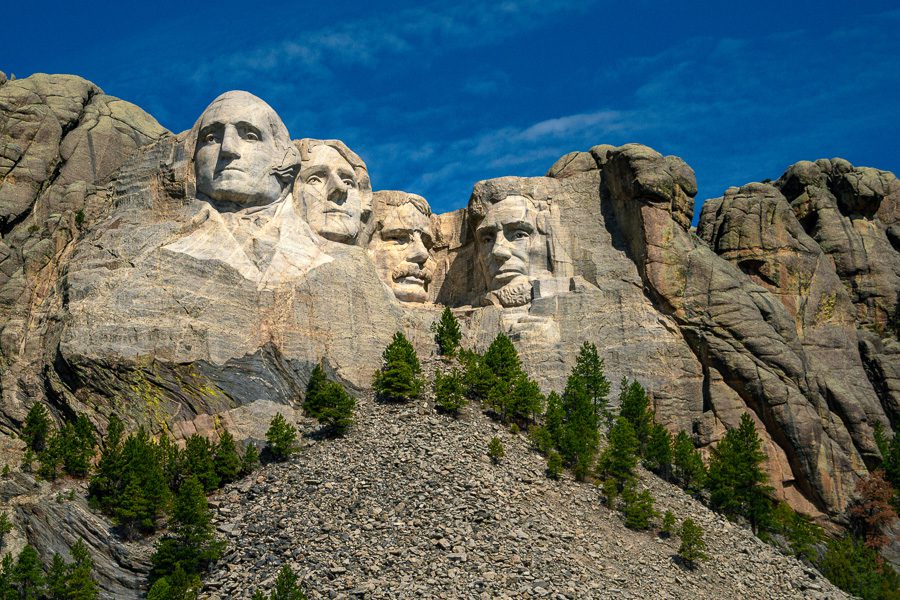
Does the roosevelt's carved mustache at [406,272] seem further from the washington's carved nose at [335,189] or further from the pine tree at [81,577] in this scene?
the pine tree at [81,577]

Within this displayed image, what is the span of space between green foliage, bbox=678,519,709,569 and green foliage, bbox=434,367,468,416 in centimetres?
778

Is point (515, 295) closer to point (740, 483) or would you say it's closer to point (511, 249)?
point (511, 249)

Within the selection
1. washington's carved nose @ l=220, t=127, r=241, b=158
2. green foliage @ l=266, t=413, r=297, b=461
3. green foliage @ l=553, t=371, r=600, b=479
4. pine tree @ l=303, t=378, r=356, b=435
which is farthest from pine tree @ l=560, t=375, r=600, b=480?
washington's carved nose @ l=220, t=127, r=241, b=158

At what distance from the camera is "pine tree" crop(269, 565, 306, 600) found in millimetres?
36719

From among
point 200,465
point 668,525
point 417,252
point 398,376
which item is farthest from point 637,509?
point 417,252

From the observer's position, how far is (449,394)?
153ft

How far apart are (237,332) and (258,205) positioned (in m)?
4.95

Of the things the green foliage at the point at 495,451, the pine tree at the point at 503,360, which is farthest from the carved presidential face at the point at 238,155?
the green foliage at the point at 495,451

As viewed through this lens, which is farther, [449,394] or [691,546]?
[449,394]

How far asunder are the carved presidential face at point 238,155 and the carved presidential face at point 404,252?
652 centimetres

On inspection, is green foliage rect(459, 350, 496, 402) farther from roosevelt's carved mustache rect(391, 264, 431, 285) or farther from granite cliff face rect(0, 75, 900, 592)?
roosevelt's carved mustache rect(391, 264, 431, 285)

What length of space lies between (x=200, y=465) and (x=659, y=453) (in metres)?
13.9

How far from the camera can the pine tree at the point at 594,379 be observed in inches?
1954

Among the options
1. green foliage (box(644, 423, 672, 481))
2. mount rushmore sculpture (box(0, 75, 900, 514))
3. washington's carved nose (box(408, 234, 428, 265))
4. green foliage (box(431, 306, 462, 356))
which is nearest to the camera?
mount rushmore sculpture (box(0, 75, 900, 514))
